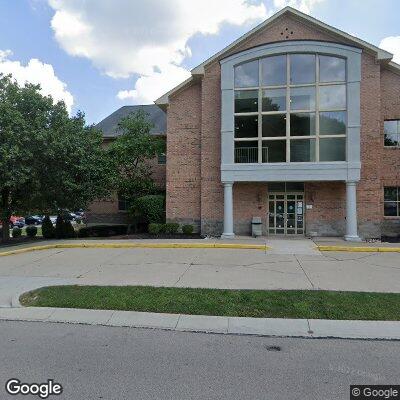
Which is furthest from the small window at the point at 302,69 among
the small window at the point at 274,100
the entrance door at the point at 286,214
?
the entrance door at the point at 286,214

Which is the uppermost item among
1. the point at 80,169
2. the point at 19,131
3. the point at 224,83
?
the point at 224,83

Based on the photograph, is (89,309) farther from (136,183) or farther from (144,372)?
(136,183)

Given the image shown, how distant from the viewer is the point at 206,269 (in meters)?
9.93

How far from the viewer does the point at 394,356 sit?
4.59m

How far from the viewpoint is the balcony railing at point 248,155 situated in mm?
17078

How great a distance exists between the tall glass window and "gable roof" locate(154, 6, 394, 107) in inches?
51.3

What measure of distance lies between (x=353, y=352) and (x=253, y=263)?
6.10 meters

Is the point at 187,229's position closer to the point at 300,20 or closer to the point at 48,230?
the point at 48,230

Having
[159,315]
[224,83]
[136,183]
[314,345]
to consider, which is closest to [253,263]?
[159,315]

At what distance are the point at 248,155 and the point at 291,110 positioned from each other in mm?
2879

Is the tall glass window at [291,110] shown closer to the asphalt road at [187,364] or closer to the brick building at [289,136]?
the brick building at [289,136]

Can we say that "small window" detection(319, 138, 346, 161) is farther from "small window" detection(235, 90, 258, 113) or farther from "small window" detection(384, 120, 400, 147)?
"small window" detection(235, 90, 258, 113)

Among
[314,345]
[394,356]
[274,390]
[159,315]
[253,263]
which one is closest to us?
[274,390]

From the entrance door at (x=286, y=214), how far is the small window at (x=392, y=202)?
13.6 feet
